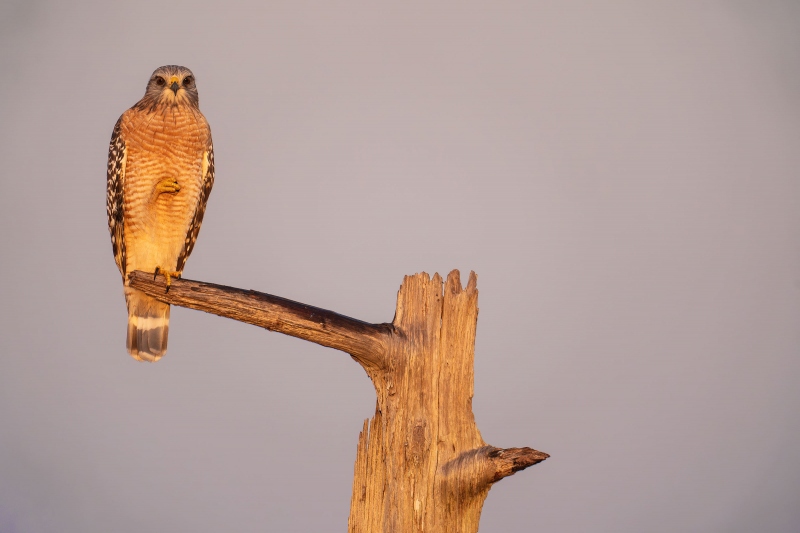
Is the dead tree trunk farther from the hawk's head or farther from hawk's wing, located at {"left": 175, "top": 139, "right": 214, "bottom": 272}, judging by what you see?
the hawk's head

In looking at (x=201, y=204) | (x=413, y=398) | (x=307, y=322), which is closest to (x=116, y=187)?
(x=201, y=204)

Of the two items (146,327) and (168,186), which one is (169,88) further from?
(146,327)

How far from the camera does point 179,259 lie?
4812 mm

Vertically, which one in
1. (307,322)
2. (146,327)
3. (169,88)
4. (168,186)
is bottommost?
(307,322)

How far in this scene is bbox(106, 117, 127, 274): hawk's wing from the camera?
14.7ft

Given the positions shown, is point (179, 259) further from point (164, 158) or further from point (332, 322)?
point (332, 322)

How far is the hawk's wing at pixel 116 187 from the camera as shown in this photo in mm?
4480

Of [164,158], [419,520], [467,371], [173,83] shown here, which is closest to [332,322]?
[467,371]

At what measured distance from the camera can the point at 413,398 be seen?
130 inches

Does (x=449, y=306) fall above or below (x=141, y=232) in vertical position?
below

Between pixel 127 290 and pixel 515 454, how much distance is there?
265 centimetres

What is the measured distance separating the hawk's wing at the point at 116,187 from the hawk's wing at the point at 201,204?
1.17ft

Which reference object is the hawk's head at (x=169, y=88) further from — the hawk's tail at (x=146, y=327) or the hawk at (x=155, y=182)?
the hawk's tail at (x=146, y=327)

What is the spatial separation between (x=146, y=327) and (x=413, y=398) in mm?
1972
